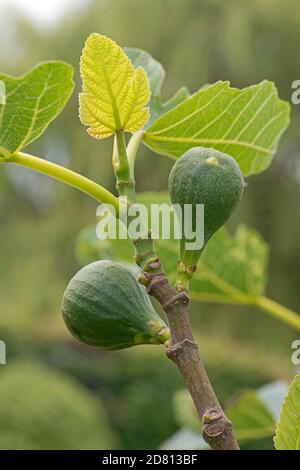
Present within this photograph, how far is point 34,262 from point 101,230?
39.7ft

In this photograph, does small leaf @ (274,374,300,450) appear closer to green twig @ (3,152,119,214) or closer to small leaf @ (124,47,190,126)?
green twig @ (3,152,119,214)

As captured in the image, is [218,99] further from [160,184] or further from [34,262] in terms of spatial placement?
[34,262]

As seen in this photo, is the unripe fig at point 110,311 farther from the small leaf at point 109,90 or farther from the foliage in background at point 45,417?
the foliage in background at point 45,417

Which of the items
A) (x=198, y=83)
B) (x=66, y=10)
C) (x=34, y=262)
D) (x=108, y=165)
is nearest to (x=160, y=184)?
(x=108, y=165)

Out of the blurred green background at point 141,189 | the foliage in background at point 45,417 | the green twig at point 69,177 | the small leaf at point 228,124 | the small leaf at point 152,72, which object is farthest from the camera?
the blurred green background at point 141,189

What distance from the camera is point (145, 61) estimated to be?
0.91m

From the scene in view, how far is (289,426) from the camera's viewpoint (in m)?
0.59

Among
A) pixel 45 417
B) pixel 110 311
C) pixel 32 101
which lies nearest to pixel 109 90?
pixel 32 101

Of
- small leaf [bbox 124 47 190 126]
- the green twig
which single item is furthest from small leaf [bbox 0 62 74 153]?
small leaf [bbox 124 47 190 126]

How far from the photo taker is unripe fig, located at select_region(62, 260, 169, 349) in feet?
2.17

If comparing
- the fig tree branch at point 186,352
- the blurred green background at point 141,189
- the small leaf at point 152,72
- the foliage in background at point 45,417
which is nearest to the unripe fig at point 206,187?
the fig tree branch at point 186,352

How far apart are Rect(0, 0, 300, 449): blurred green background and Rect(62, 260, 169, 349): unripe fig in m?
6.65

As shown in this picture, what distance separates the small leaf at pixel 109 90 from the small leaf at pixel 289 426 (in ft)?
0.90

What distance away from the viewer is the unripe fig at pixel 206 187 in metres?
0.65
